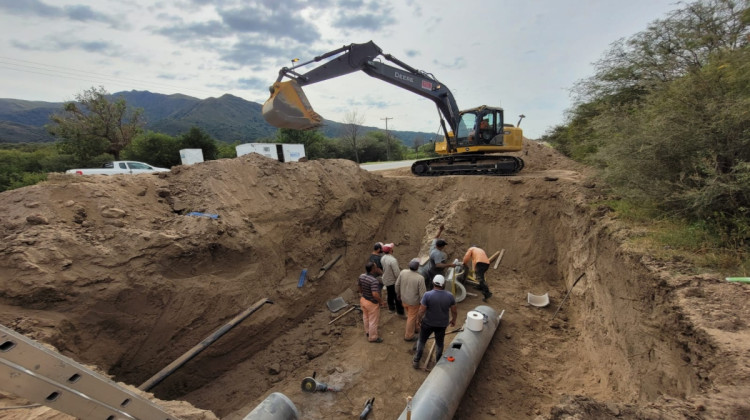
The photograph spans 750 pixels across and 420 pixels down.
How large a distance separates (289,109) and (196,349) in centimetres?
636

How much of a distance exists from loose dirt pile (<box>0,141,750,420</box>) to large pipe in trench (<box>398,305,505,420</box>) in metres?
0.66

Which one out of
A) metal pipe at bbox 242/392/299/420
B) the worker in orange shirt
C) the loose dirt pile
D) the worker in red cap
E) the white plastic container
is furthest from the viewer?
the worker in orange shirt

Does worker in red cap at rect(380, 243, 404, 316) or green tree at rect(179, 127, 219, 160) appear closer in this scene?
worker in red cap at rect(380, 243, 404, 316)

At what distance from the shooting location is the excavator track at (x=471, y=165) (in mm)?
11656

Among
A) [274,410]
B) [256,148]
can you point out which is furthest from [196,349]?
[256,148]

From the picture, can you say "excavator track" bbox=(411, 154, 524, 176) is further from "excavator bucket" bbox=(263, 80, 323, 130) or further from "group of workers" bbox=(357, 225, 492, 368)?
"excavator bucket" bbox=(263, 80, 323, 130)

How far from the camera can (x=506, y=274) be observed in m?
9.42

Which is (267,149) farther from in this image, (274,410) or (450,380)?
(450,380)

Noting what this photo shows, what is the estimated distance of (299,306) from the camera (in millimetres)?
8008

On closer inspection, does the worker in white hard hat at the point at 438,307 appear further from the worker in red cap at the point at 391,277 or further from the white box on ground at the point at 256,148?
the white box on ground at the point at 256,148

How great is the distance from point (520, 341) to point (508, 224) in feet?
14.6

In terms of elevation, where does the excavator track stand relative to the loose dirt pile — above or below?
above

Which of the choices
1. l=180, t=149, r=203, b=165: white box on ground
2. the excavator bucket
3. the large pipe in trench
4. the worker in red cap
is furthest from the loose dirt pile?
l=180, t=149, r=203, b=165: white box on ground

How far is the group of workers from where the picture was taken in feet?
Answer: 17.5
